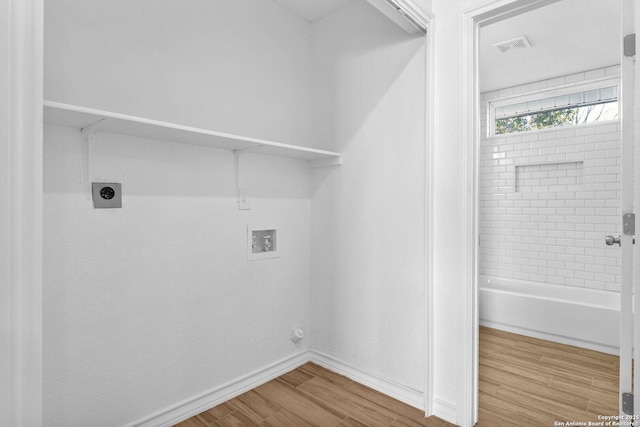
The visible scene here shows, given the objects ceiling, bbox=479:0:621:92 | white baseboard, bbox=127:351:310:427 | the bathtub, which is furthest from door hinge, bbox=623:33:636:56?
white baseboard, bbox=127:351:310:427

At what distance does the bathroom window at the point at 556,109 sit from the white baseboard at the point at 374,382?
328 cm

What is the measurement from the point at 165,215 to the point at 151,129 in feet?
1.54

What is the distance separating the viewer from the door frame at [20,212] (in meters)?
0.72

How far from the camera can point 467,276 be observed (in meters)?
1.83

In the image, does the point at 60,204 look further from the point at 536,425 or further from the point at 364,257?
the point at 536,425

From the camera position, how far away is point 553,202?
12.2 ft

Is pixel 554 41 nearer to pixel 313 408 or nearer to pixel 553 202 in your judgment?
pixel 553 202

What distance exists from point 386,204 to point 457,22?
107cm

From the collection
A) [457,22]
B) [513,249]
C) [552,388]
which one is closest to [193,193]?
[457,22]

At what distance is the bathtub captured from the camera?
279 centimetres

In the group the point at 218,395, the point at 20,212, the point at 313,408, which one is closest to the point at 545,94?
the point at 313,408

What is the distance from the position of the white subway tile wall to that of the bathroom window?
0.10 meters

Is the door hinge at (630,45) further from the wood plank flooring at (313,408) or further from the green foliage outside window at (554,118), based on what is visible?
the green foliage outside window at (554,118)

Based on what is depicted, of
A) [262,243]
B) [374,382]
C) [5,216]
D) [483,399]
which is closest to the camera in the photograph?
[5,216]
